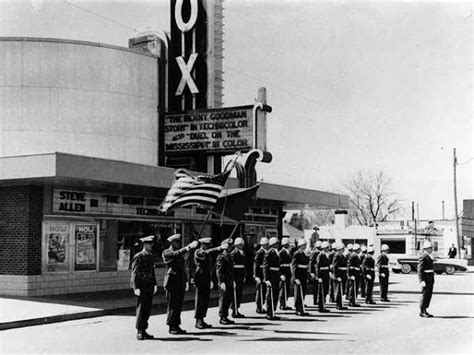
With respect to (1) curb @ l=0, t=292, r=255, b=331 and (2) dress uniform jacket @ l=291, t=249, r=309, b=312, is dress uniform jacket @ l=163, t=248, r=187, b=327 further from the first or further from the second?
(2) dress uniform jacket @ l=291, t=249, r=309, b=312

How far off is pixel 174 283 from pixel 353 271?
23.5 ft

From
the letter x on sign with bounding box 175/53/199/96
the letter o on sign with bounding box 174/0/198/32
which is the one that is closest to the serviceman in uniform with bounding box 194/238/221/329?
the letter x on sign with bounding box 175/53/199/96

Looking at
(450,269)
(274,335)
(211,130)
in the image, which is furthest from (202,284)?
(450,269)

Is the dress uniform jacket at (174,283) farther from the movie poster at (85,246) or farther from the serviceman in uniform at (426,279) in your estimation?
the movie poster at (85,246)

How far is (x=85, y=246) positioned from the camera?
19.5 meters

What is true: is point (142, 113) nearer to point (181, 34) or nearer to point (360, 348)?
point (181, 34)

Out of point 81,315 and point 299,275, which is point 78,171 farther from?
point 299,275

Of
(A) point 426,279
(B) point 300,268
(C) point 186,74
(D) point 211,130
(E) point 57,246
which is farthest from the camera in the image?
(C) point 186,74

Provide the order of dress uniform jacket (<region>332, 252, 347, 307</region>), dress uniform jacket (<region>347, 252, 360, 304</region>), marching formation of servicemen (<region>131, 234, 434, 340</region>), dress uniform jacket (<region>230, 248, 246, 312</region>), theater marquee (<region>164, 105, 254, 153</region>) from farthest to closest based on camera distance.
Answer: theater marquee (<region>164, 105, 254, 153</region>) < dress uniform jacket (<region>347, 252, 360, 304</region>) < dress uniform jacket (<region>332, 252, 347, 307</region>) < dress uniform jacket (<region>230, 248, 246, 312</region>) < marching formation of servicemen (<region>131, 234, 434, 340</region>)

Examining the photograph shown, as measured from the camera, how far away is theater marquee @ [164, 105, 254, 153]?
23.5m

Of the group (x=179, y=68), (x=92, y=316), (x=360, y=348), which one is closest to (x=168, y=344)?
(x=360, y=348)

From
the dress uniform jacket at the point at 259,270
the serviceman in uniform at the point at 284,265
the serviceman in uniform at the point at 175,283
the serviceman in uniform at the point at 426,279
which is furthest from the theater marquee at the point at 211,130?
the serviceman in uniform at the point at 175,283

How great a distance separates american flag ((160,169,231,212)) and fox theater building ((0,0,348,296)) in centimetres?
342

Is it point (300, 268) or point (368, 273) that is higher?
point (300, 268)
